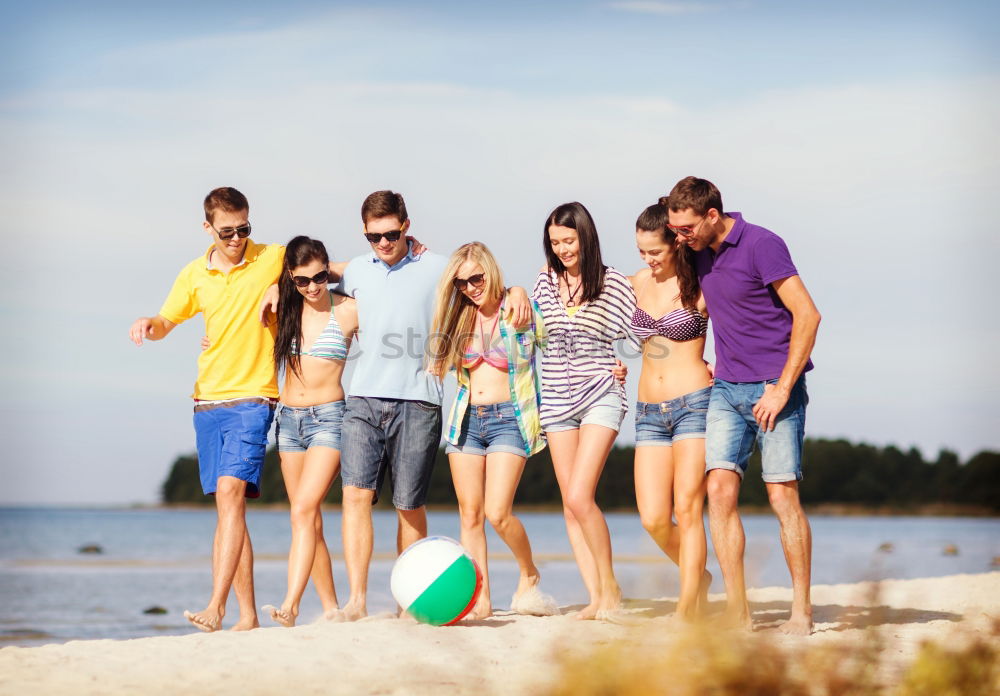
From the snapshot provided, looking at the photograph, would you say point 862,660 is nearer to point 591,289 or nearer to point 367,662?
point 367,662

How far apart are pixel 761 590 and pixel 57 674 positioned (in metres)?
7.27

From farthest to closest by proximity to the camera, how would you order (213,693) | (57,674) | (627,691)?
1. (57,674)
2. (213,693)
3. (627,691)

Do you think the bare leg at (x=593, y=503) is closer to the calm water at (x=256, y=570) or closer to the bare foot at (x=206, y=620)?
the calm water at (x=256, y=570)

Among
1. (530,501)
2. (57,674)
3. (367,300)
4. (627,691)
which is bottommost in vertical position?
(530,501)

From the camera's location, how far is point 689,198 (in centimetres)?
689

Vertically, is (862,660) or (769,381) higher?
(769,381)

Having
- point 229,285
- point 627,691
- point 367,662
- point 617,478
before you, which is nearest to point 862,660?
point 627,691

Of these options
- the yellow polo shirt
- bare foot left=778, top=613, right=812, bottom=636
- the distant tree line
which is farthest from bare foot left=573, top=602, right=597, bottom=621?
the distant tree line

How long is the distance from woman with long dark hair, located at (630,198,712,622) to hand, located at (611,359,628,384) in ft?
0.59

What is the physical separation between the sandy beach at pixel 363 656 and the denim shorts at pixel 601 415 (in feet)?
4.07

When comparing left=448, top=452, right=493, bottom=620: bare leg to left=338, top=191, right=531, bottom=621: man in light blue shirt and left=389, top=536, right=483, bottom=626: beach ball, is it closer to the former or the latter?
left=338, top=191, right=531, bottom=621: man in light blue shirt

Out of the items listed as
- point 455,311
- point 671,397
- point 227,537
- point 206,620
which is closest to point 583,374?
point 671,397

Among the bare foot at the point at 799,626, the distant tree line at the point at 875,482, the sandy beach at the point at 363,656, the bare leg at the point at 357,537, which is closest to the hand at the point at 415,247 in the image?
the bare leg at the point at 357,537

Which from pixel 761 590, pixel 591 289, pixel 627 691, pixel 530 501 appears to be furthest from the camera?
pixel 530 501
